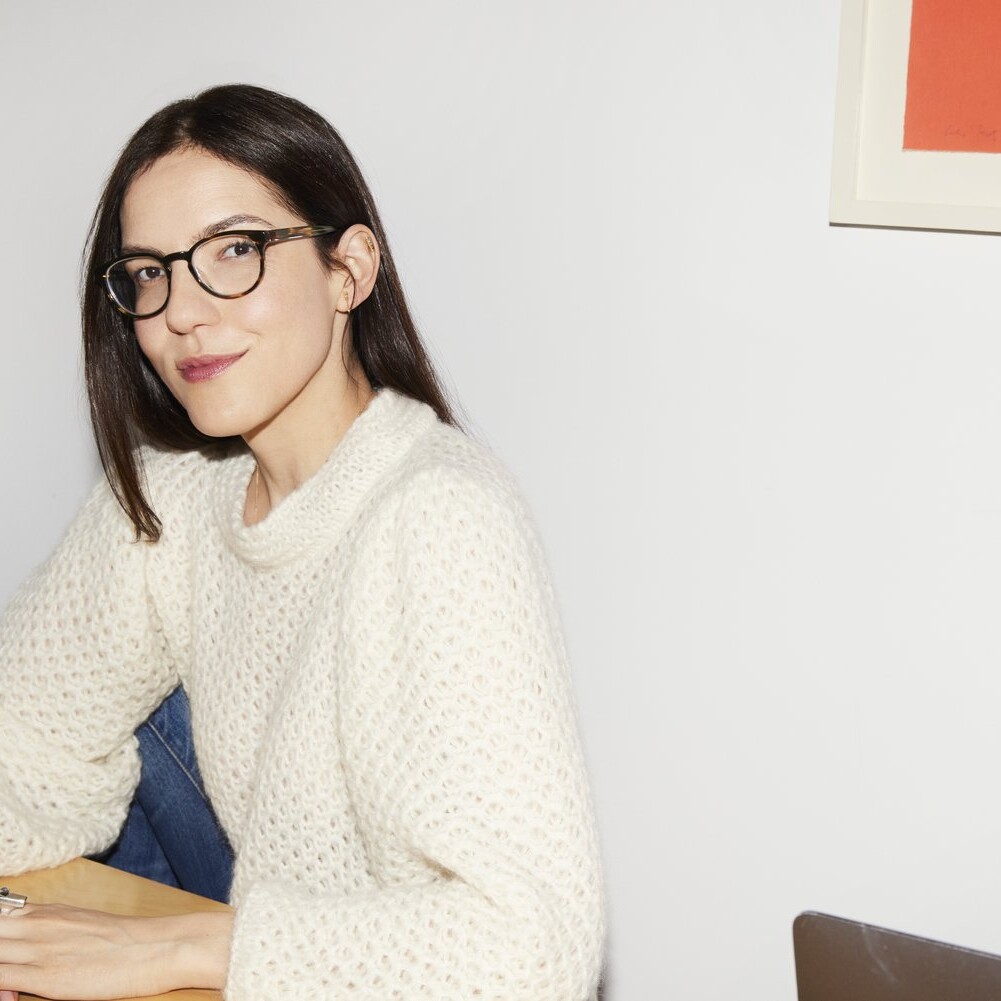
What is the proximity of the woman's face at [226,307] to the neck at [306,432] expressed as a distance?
0.12 ft

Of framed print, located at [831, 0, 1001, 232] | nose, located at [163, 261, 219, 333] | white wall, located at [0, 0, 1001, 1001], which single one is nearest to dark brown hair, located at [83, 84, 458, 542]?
nose, located at [163, 261, 219, 333]

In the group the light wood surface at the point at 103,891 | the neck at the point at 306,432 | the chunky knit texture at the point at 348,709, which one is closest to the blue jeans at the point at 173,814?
the chunky knit texture at the point at 348,709

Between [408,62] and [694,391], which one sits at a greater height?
[408,62]

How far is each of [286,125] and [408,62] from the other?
33 centimetres

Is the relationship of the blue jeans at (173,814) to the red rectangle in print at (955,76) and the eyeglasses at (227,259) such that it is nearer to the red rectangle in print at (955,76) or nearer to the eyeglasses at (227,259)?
the eyeglasses at (227,259)

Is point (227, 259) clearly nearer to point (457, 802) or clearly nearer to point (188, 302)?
point (188, 302)

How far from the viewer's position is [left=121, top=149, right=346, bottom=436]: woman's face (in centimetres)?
119

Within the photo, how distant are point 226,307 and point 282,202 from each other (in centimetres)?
11

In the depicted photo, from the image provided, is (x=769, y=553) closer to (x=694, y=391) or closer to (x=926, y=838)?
(x=694, y=391)

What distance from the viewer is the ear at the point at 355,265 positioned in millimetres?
1253

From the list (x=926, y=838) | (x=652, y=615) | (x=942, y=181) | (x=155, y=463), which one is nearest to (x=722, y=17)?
(x=942, y=181)

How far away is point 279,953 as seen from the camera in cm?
100

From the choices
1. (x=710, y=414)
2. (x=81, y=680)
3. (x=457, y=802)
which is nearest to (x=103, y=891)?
(x=81, y=680)

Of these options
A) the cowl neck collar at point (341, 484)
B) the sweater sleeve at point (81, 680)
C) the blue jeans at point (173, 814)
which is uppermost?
the cowl neck collar at point (341, 484)
